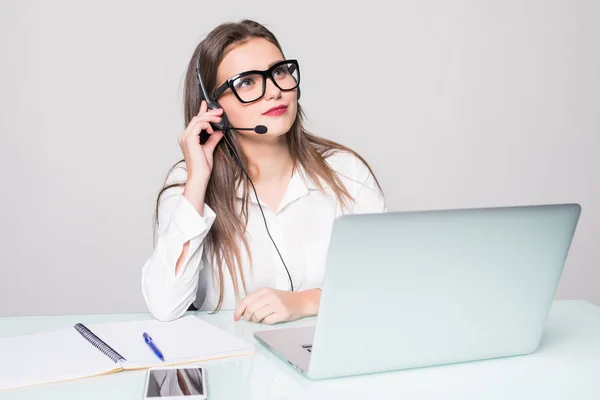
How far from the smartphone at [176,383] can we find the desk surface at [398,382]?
0.03m

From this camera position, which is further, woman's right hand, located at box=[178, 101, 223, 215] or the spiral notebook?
woman's right hand, located at box=[178, 101, 223, 215]

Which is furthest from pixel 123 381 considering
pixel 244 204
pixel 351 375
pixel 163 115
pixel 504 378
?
pixel 163 115

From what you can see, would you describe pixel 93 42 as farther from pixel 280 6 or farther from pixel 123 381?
pixel 123 381

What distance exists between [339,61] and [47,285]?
194 cm

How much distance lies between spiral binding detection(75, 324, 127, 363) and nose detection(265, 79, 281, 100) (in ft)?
2.89

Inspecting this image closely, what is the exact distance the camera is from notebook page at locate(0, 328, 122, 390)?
50.6 inches

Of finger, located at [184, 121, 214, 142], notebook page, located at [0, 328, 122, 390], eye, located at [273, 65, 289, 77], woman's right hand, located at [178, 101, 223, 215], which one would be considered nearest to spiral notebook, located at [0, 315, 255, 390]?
notebook page, located at [0, 328, 122, 390]

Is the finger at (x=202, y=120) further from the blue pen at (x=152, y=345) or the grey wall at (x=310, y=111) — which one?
the grey wall at (x=310, y=111)

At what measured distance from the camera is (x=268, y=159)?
2.36 m

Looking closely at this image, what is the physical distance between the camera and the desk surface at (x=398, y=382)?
1.23 m

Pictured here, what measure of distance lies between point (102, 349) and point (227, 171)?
3.14ft

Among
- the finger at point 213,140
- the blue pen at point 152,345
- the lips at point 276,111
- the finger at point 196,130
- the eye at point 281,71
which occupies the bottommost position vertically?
the blue pen at point 152,345

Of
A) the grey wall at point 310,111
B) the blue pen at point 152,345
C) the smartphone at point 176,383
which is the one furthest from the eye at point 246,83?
the grey wall at point 310,111

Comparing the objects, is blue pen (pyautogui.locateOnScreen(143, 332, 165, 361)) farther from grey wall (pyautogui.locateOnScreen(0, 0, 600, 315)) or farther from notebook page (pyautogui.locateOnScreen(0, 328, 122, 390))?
grey wall (pyautogui.locateOnScreen(0, 0, 600, 315))
